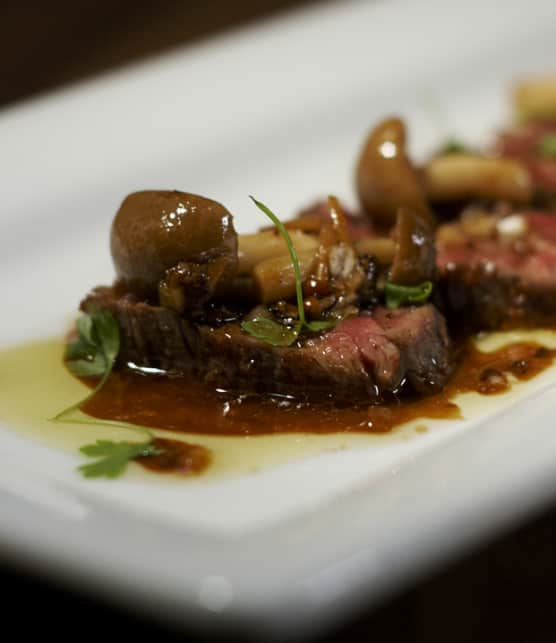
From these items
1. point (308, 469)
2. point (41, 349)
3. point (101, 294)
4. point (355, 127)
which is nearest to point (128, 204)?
point (101, 294)

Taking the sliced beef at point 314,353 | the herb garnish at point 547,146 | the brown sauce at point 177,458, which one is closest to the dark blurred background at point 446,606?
the brown sauce at point 177,458

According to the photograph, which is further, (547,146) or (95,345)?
(547,146)

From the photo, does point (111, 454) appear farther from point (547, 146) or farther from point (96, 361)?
point (547, 146)

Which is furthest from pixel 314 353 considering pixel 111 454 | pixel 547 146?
pixel 547 146

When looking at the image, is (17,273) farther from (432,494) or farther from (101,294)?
(432,494)

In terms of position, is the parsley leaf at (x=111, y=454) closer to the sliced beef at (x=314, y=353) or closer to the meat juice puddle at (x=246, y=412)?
the meat juice puddle at (x=246, y=412)

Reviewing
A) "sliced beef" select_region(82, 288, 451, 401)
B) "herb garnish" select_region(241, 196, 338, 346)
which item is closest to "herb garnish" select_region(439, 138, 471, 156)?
"sliced beef" select_region(82, 288, 451, 401)

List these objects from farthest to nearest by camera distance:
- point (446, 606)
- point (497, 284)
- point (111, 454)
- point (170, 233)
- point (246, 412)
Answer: point (497, 284)
point (246, 412)
point (170, 233)
point (111, 454)
point (446, 606)

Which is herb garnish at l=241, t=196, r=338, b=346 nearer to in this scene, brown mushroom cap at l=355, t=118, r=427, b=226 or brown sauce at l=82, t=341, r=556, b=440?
brown sauce at l=82, t=341, r=556, b=440
